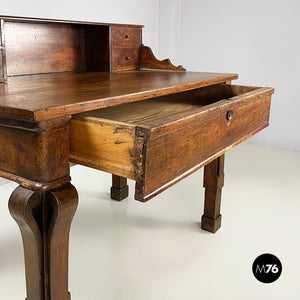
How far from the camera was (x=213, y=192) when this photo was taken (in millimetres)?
1701

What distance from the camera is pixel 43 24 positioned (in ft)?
5.46

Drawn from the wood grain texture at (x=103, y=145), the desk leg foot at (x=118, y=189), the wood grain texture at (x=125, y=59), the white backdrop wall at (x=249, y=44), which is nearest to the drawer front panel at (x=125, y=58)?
the wood grain texture at (x=125, y=59)

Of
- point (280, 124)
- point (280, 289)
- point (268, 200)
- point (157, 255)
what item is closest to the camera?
point (280, 289)

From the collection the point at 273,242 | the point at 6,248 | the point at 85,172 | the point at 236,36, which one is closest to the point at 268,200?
the point at 273,242

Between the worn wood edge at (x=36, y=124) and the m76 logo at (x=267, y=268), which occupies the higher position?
the worn wood edge at (x=36, y=124)

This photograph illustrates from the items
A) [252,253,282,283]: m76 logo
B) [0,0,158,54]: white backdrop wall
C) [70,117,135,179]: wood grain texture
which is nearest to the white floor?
[252,253,282,283]: m76 logo

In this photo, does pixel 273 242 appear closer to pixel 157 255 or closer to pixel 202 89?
pixel 157 255

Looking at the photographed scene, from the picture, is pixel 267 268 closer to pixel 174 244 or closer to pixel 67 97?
pixel 174 244

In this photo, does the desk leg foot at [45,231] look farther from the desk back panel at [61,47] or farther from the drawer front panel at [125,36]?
the drawer front panel at [125,36]

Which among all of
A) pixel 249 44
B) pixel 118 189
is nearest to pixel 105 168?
Answer: pixel 118 189

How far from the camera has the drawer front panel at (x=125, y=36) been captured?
1880 mm

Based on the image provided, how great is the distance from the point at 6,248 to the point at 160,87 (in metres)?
0.94

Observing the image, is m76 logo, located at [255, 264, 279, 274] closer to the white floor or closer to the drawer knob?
the white floor

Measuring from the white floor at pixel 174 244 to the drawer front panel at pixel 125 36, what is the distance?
0.81 meters
